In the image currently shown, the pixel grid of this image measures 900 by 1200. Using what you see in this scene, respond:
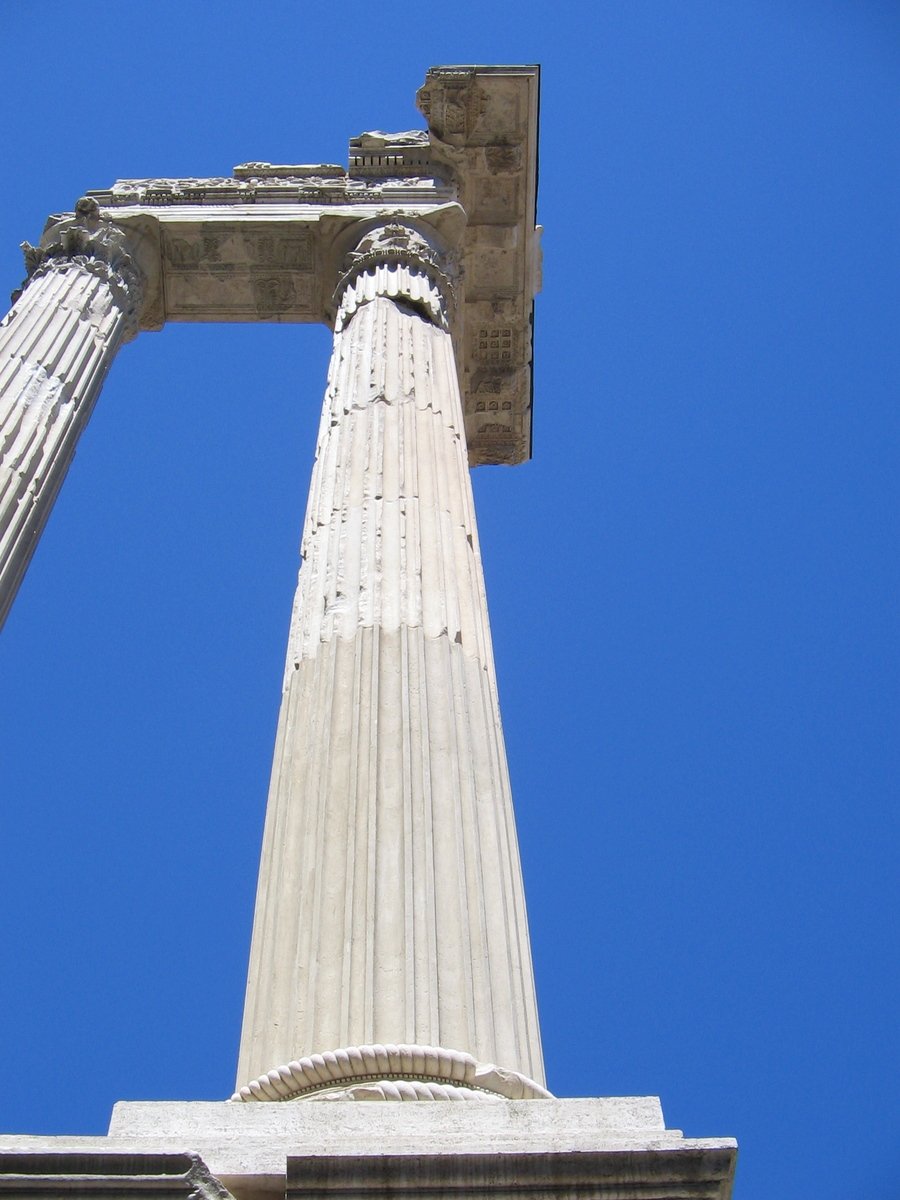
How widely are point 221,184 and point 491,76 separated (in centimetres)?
676

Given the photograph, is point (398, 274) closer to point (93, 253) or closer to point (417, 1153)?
point (93, 253)

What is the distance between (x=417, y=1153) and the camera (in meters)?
9.82

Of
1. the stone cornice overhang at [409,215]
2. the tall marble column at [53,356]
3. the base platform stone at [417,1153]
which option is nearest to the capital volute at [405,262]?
the stone cornice overhang at [409,215]

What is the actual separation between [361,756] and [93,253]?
19832 mm

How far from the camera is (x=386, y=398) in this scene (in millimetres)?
23625

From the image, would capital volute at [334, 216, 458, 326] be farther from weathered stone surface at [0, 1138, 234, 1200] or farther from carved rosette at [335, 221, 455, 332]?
weathered stone surface at [0, 1138, 234, 1200]

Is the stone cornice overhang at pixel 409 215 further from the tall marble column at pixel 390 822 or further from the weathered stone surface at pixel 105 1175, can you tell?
the weathered stone surface at pixel 105 1175

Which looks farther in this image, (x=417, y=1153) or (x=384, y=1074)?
(x=384, y=1074)

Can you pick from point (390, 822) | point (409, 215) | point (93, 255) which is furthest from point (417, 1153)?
point (409, 215)

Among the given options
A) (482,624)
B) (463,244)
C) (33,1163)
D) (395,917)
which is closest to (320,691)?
(482,624)

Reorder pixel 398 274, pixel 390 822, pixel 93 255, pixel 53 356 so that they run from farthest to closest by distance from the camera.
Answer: pixel 93 255 → pixel 398 274 → pixel 53 356 → pixel 390 822

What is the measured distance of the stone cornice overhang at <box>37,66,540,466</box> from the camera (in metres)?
34.3

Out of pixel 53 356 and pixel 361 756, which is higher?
pixel 53 356

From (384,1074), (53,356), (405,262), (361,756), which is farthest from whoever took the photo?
(405,262)
